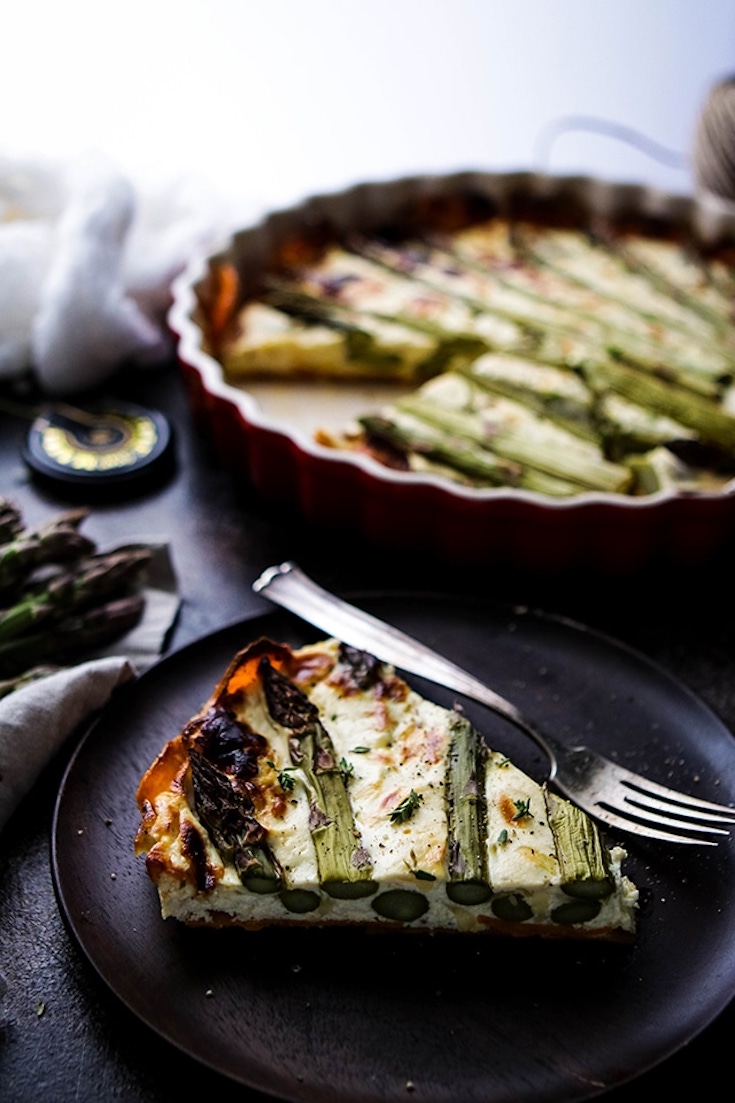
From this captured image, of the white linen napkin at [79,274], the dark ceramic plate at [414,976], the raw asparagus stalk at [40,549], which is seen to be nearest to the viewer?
the dark ceramic plate at [414,976]

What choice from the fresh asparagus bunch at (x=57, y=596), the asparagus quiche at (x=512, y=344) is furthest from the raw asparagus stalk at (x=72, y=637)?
the asparagus quiche at (x=512, y=344)

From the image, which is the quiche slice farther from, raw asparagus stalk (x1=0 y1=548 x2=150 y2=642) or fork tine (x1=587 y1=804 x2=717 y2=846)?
raw asparagus stalk (x1=0 y1=548 x2=150 y2=642)

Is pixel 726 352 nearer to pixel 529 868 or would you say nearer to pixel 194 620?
pixel 194 620

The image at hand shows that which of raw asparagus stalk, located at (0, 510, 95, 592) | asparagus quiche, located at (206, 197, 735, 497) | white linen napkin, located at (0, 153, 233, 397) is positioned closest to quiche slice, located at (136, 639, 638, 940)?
raw asparagus stalk, located at (0, 510, 95, 592)

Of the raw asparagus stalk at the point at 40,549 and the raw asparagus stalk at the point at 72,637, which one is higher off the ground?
the raw asparagus stalk at the point at 40,549

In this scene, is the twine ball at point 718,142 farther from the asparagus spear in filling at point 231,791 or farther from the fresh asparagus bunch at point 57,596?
the asparagus spear in filling at point 231,791

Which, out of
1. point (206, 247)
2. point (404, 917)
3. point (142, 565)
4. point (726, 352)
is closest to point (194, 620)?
point (142, 565)

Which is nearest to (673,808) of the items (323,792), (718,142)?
(323,792)
